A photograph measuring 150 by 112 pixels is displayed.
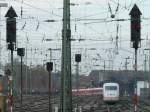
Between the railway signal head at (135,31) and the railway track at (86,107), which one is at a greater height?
the railway signal head at (135,31)

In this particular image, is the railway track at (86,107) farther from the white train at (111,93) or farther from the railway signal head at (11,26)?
the railway signal head at (11,26)

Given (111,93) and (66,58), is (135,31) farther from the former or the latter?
(111,93)

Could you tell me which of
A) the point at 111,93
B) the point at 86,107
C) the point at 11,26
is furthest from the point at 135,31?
the point at 111,93

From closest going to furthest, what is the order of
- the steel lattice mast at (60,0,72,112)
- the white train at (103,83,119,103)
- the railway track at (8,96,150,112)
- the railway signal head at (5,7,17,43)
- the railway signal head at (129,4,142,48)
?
the steel lattice mast at (60,0,72,112) → the railway signal head at (129,4,142,48) → the railway signal head at (5,7,17,43) → the railway track at (8,96,150,112) → the white train at (103,83,119,103)

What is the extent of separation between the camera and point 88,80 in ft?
545

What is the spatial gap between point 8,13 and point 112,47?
148 feet

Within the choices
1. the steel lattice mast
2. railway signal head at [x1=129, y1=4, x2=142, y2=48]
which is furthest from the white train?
the steel lattice mast

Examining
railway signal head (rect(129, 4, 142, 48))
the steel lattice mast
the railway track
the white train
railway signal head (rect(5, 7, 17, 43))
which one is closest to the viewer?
the steel lattice mast

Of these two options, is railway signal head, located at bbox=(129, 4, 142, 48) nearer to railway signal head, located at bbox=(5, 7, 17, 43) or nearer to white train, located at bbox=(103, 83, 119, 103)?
railway signal head, located at bbox=(5, 7, 17, 43)

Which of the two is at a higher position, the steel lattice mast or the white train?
the steel lattice mast

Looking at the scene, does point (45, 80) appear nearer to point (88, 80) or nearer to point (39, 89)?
point (39, 89)

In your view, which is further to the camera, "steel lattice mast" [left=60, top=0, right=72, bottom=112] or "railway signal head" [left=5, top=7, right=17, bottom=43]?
"railway signal head" [left=5, top=7, right=17, bottom=43]

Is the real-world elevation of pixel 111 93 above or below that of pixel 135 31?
below

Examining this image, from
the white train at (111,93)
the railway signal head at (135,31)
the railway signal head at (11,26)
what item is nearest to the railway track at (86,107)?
the white train at (111,93)
